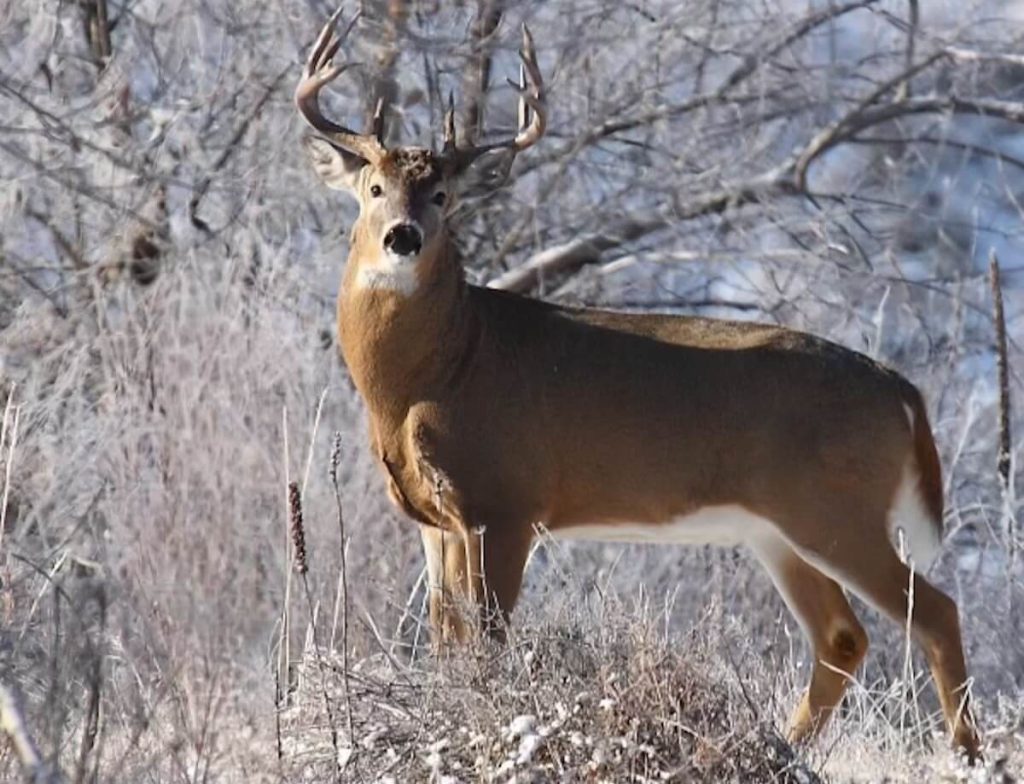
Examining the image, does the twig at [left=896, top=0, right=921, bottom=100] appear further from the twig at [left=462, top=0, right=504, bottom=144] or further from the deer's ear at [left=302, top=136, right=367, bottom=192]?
the deer's ear at [left=302, top=136, right=367, bottom=192]

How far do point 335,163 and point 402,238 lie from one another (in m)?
0.80

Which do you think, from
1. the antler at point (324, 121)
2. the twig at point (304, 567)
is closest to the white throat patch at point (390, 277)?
the antler at point (324, 121)

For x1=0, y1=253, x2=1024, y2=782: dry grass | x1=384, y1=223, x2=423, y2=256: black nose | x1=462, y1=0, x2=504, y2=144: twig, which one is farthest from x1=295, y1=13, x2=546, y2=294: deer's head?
x1=462, y1=0, x2=504, y2=144: twig

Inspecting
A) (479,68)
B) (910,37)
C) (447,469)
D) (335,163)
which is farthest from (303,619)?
(910,37)

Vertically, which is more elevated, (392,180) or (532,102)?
(532,102)

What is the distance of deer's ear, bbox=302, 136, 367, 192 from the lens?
8516mm

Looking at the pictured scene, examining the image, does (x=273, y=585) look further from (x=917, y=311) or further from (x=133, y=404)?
(x=917, y=311)

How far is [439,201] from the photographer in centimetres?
814

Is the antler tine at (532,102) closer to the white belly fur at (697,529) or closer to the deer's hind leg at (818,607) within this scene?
the white belly fur at (697,529)

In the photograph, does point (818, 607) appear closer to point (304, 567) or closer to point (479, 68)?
point (304, 567)

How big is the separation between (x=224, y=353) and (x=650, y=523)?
4192 millimetres

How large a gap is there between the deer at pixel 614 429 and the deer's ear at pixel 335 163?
0.05 m

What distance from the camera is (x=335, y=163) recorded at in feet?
28.1

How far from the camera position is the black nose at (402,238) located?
7.86 metres
